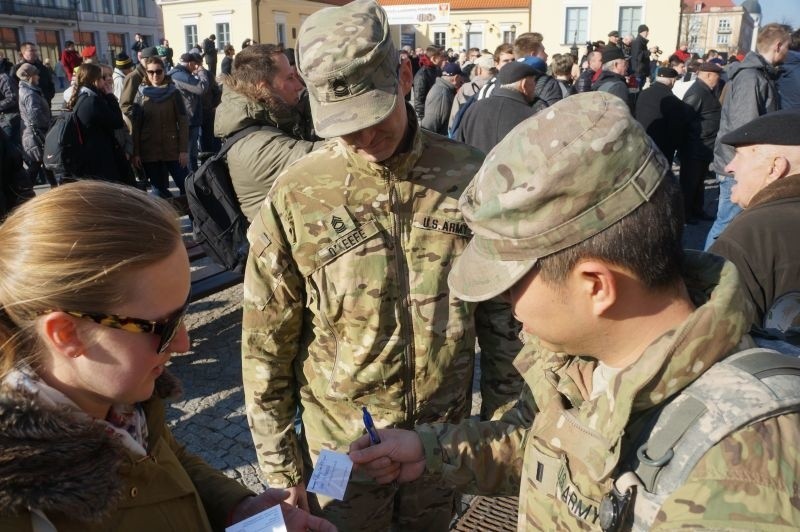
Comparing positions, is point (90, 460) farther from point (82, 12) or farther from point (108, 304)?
point (82, 12)

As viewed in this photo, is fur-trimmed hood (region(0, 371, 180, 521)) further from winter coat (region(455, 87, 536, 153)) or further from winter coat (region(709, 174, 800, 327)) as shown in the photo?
winter coat (region(455, 87, 536, 153))

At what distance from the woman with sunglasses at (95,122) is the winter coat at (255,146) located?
115 inches

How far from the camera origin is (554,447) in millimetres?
1302

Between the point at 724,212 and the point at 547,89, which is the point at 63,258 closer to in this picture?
the point at 724,212

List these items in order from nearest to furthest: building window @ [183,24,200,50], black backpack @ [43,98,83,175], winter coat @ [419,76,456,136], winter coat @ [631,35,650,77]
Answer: black backpack @ [43,98,83,175] → winter coat @ [419,76,456,136] → winter coat @ [631,35,650,77] → building window @ [183,24,200,50]

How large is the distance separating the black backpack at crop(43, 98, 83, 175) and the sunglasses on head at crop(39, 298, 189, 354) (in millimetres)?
5067

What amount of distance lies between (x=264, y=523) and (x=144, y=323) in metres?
0.56

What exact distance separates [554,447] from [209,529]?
837 millimetres

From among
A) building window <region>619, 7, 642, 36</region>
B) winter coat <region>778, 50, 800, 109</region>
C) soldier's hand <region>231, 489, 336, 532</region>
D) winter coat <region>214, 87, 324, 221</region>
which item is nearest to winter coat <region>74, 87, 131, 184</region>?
winter coat <region>214, 87, 324, 221</region>

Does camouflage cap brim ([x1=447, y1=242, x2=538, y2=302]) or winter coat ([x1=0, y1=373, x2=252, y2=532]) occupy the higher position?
camouflage cap brim ([x1=447, y1=242, x2=538, y2=302])

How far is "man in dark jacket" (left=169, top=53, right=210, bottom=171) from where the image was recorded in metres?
9.54

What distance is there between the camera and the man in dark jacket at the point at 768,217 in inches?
87.3

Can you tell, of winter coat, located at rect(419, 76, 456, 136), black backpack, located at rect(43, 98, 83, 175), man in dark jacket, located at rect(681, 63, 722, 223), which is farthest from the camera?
winter coat, located at rect(419, 76, 456, 136)

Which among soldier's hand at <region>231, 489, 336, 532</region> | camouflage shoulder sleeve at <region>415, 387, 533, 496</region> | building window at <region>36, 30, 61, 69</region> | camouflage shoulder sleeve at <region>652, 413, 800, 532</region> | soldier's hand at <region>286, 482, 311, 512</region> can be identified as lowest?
soldier's hand at <region>286, 482, 311, 512</region>
